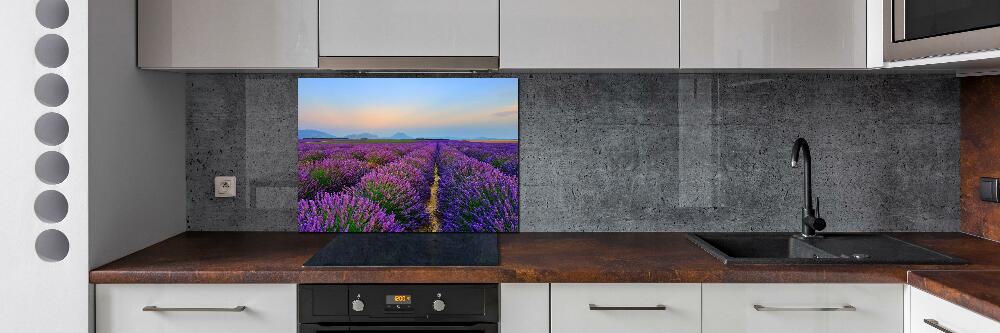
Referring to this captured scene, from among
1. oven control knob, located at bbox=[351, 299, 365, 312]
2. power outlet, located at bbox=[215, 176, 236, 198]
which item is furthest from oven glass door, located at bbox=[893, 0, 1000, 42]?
power outlet, located at bbox=[215, 176, 236, 198]

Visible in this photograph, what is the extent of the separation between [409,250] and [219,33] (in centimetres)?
87

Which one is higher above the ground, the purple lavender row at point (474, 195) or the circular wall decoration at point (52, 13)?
the circular wall decoration at point (52, 13)

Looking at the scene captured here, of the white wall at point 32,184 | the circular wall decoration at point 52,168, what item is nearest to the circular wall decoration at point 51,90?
the white wall at point 32,184

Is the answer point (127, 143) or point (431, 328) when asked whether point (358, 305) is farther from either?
point (127, 143)

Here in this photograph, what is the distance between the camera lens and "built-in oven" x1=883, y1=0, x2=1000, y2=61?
5.89 ft

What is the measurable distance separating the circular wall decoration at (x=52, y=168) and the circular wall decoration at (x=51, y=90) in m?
0.14

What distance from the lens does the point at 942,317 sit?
1664 millimetres

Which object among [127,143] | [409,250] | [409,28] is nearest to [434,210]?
[409,250]

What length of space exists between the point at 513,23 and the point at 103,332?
1.43 m

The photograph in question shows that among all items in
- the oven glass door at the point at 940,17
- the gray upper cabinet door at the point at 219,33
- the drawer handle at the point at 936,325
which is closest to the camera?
the drawer handle at the point at 936,325

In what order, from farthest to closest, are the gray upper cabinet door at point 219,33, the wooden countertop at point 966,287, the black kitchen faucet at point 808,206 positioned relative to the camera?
the black kitchen faucet at point 808,206 → the gray upper cabinet door at point 219,33 → the wooden countertop at point 966,287

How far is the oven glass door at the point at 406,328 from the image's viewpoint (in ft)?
6.03

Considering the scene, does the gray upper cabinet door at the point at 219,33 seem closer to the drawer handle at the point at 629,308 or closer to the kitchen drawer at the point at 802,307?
the drawer handle at the point at 629,308

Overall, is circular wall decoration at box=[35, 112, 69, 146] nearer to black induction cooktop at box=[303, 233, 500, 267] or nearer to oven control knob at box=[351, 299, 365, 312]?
black induction cooktop at box=[303, 233, 500, 267]
